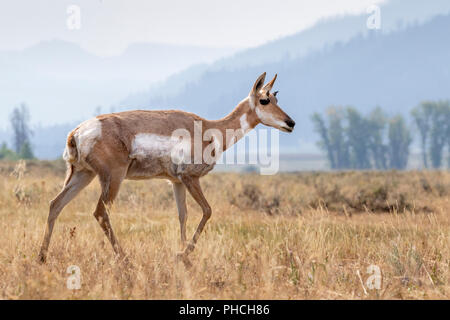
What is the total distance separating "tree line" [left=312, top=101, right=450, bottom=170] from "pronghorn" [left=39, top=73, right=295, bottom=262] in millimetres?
143558

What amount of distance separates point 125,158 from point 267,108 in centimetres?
221

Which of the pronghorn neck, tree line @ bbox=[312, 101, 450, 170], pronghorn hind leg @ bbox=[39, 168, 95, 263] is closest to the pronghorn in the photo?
pronghorn hind leg @ bbox=[39, 168, 95, 263]

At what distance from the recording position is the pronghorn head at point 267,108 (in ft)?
25.7

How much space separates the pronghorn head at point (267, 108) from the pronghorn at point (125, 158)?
0.03 metres

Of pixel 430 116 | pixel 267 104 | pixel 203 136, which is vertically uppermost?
pixel 430 116

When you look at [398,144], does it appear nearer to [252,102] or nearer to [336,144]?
[336,144]

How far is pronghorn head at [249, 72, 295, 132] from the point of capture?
25.7 ft

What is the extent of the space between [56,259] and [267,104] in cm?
350

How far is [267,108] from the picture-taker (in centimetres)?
790

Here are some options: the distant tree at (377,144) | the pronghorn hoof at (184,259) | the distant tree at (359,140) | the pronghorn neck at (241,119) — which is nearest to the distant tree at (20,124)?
the distant tree at (359,140)

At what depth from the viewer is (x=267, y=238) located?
812 cm

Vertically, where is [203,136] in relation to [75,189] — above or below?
above
